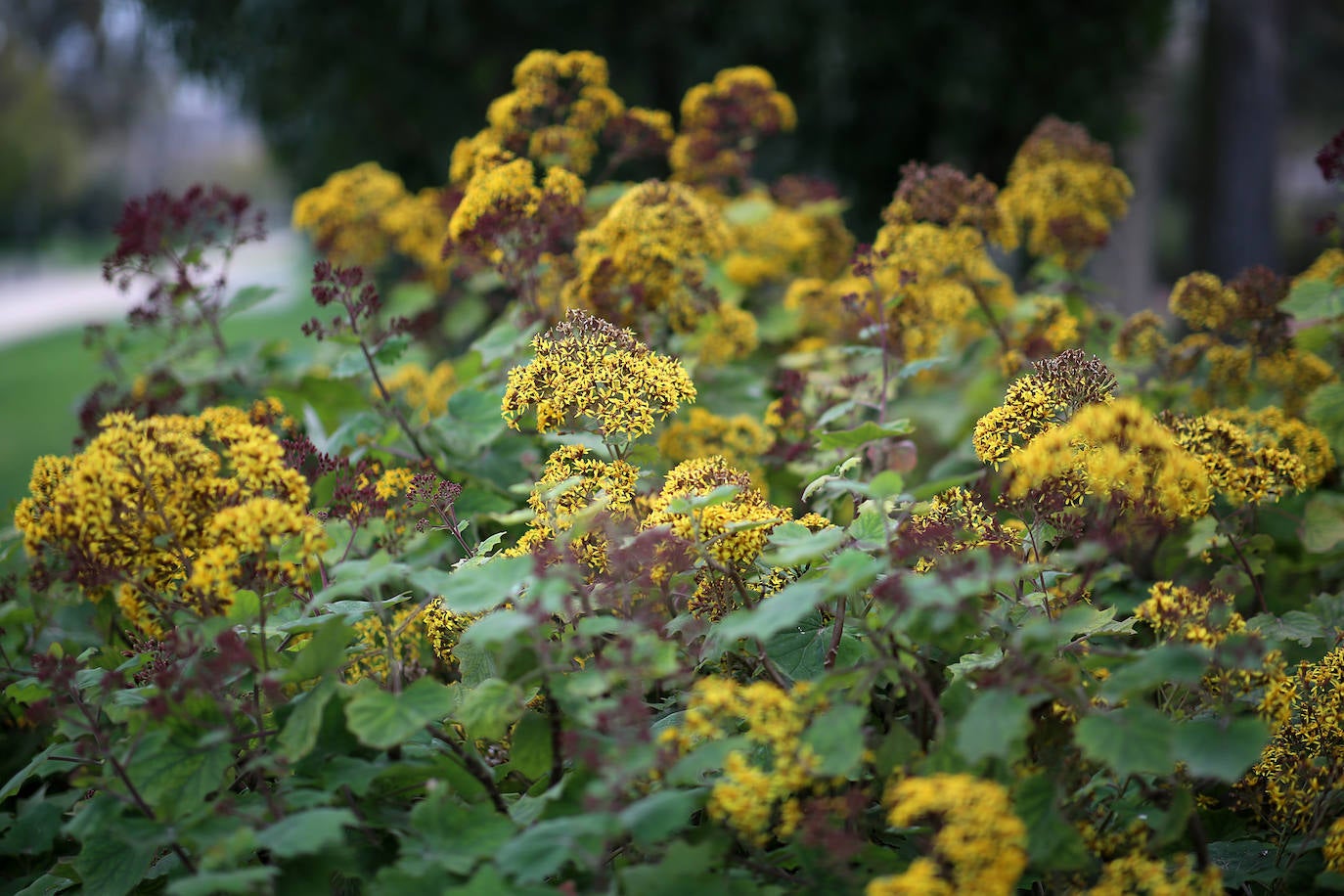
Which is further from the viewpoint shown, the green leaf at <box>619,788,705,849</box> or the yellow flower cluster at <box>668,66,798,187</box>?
the yellow flower cluster at <box>668,66,798,187</box>

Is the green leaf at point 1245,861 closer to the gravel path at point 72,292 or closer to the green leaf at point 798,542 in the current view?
the green leaf at point 798,542

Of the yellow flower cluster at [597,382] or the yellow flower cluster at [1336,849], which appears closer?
the yellow flower cluster at [1336,849]

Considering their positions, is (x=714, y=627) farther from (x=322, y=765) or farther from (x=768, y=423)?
(x=768, y=423)

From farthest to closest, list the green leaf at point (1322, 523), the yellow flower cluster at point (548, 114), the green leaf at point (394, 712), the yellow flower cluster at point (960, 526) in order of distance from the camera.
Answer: the yellow flower cluster at point (548, 114) → the green leaf at point (1322, 523) → the yellow flower cluster at point (960, 526) → the green leaf at point (394, 712)

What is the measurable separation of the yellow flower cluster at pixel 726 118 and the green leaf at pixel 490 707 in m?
2.91

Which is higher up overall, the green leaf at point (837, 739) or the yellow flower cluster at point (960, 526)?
the yellow flower cluster at point (960, 526)

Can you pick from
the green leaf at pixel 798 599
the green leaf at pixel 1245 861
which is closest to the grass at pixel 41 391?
the green leaf at pixel 798 599

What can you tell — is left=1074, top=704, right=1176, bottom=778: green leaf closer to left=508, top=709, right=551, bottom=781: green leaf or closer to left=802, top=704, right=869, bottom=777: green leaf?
left=802, top=704, right=869, bottom=777: green leaf

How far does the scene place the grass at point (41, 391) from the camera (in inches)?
344

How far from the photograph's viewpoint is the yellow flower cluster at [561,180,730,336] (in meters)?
2.93

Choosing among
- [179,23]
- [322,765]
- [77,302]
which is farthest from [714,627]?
[77,302]

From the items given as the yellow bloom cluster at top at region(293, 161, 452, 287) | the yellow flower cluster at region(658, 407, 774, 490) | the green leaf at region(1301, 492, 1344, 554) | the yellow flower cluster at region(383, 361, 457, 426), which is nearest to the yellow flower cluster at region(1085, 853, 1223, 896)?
the green leaf at region(1301, 492, 1344, 554)

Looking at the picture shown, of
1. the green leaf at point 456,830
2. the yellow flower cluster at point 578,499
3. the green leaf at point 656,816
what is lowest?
the green leaf at point 656,816

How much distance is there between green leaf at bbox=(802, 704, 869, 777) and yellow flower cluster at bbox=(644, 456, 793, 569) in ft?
→ 1.39
